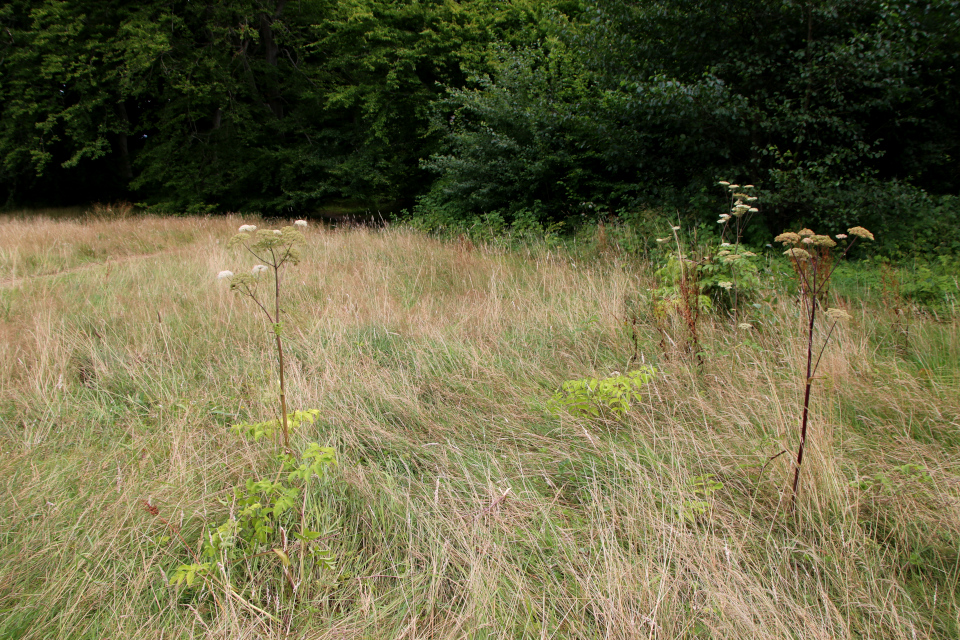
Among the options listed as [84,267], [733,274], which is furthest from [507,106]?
[84,267]

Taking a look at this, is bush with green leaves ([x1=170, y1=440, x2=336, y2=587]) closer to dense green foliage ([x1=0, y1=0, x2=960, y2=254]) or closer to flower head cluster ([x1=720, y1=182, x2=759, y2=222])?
flower head cluster ([x1=720, y1=182, x2=759, y2=222])

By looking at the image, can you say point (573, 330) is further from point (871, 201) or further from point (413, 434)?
point (871, 201)

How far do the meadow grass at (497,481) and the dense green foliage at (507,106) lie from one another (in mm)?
3250

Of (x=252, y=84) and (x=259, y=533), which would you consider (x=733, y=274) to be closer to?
(x=259, y=533)

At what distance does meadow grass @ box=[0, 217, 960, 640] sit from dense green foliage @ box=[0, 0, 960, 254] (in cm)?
325

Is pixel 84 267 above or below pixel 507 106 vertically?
below

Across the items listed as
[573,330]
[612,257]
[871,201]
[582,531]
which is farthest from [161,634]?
[871,201]

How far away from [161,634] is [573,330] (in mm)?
2915

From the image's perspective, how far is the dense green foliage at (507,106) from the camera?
6016mm

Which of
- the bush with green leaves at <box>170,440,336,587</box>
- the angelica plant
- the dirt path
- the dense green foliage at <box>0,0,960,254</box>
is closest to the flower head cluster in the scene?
the angelica plant

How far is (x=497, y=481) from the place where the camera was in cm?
225

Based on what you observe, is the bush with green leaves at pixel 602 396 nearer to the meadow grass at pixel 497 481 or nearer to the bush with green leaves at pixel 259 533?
the meadow grass at pixel 497 481

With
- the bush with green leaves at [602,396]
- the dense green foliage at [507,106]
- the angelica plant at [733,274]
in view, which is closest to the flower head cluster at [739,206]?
the angelica plant at [733,274]

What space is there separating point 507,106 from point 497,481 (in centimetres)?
873
